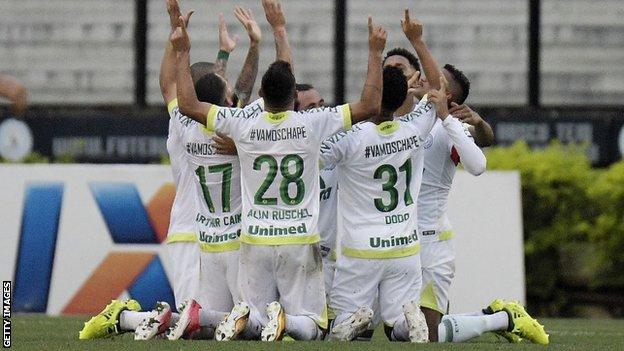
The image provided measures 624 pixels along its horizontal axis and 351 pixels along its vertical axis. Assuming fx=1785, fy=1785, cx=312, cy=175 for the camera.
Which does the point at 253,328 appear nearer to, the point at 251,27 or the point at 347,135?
the point at 347,135

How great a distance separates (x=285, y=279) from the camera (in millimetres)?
10922

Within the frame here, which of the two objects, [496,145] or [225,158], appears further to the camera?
[496,145]

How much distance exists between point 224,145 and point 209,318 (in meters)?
1.11

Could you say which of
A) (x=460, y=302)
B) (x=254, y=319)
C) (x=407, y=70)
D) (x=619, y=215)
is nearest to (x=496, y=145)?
(x=619, y=215)

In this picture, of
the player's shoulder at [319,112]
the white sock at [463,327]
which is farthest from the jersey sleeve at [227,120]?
the white sock at [463,327]

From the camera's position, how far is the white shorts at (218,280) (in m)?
11.3

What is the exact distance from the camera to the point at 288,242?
10.8m

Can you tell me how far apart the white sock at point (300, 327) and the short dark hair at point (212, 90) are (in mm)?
1560

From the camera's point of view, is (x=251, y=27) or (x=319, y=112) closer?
(x=319, y=112)

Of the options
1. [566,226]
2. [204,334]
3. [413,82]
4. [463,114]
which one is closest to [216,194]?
[204,334]

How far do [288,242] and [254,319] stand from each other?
536mm

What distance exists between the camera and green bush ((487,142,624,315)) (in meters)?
17.6

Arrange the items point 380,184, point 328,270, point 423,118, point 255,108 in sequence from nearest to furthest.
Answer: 1. point 255,108
2. point 380,184
3. point 423,118
4. point 328,270

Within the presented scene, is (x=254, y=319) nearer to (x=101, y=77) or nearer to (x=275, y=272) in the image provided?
(x=275, y=272)
